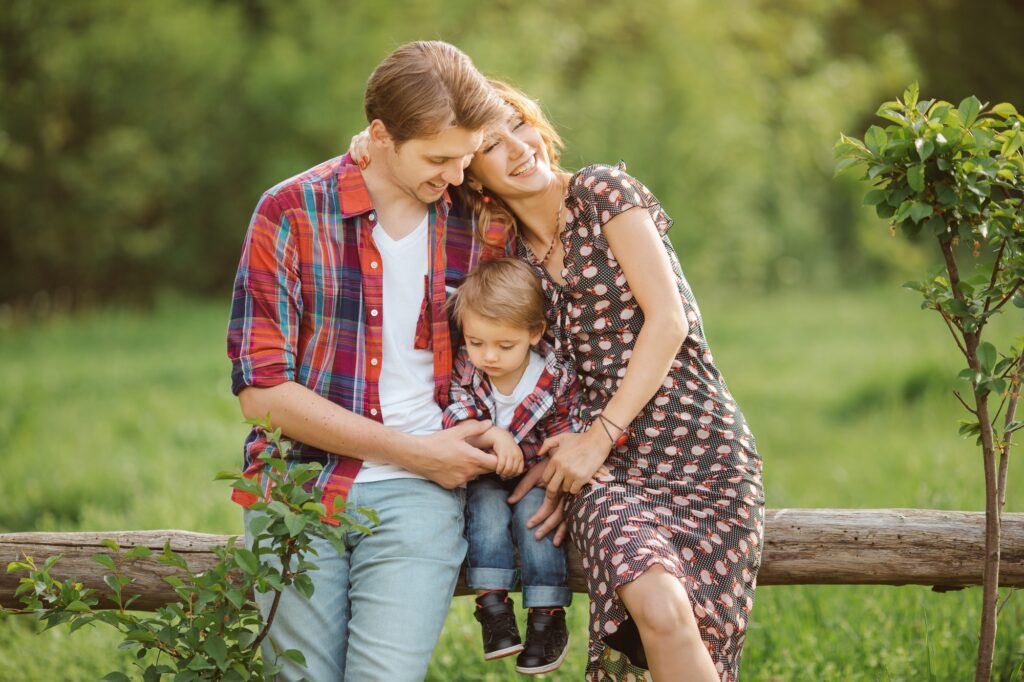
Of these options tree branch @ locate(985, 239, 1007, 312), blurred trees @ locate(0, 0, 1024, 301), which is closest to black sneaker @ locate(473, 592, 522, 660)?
tree branch @ locate(985, 239, 1007, 312)

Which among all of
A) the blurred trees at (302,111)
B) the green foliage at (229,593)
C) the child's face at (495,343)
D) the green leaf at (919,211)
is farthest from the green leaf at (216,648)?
the blurred trees at (302,111)

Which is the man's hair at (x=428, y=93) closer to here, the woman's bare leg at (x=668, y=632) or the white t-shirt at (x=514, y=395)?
the white t-shirt at (x=514, y=395)

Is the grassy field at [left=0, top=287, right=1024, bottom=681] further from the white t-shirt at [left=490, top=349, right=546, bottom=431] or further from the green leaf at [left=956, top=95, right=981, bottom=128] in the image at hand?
the green leaf at [left=956, top=95, right=981, bottom=128]

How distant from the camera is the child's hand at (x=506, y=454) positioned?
2840 mm

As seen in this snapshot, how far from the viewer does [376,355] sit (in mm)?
2908

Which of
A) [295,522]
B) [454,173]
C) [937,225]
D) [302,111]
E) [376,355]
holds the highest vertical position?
[302,111]

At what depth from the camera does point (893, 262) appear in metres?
15.3

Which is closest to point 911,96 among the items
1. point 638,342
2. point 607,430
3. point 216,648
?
point 638,342

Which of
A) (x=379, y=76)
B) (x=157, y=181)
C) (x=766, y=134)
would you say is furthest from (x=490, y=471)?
(x=766, y=134)

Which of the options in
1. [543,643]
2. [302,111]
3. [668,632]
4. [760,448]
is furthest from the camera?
[302,111]

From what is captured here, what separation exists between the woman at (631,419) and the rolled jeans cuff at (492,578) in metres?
0.23

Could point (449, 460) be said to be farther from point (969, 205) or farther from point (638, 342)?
point (969, 205)

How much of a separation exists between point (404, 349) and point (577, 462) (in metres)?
0.63

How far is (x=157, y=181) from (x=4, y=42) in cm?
240
